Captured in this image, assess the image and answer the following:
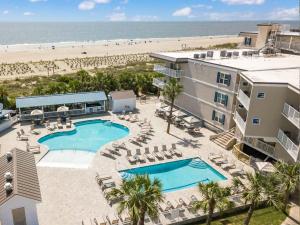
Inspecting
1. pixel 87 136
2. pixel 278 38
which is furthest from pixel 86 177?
pixel 278 38

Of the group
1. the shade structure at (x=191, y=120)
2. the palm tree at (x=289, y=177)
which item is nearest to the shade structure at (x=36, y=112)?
the shade structure at (x=191, y=120)

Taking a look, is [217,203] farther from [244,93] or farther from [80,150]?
[80,150]

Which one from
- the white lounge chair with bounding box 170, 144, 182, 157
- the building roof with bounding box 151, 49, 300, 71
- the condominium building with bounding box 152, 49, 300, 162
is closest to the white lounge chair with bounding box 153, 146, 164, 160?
the white lounge chair with bounding box 170, 144, 182, 157

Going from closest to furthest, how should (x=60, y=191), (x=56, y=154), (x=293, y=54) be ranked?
(x=60, y=191) < (x=56, y=154) < (x=293, y=54)

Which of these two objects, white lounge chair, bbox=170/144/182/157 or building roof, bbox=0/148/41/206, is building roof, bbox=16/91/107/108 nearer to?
white lounge chair, bbox=170/144/182/157

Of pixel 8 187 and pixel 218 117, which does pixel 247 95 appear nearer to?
pixel 218 117

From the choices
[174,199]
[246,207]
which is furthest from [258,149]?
[174,199]

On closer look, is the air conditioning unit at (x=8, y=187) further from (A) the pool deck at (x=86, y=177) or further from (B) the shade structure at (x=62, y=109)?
(B) the shade structure at (x=62, y=109)
